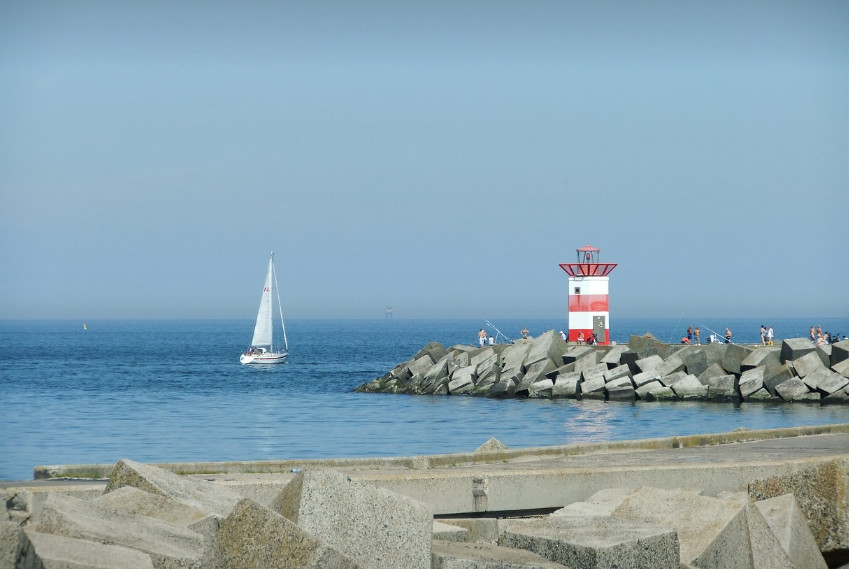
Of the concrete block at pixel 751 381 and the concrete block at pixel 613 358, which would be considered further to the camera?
the concrete block at pixel 613 358

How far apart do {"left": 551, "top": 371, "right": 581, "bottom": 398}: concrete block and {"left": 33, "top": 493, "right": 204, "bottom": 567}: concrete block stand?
30557 mm

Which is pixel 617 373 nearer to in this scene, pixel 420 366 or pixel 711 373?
pixel 711 373

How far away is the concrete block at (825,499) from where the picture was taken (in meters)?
7.05

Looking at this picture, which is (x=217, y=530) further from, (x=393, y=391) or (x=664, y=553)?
(x=393, y=391)

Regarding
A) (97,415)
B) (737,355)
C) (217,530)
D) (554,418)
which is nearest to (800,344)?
(737,355)

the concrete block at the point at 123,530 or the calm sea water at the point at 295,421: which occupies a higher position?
the concrete block at the point at 123,530

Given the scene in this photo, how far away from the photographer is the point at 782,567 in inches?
257

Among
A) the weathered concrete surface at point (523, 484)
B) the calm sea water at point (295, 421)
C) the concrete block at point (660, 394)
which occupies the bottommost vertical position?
the calm sea water at point (295, 421)

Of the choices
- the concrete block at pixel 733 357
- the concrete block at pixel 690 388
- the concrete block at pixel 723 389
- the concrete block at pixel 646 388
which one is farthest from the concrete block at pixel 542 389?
the concrete block at pixel 733 357

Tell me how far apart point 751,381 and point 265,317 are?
145ft

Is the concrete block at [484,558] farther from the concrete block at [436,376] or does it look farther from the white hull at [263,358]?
the white hull at [263,358]

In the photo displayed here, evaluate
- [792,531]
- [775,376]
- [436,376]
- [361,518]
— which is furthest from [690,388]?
[361,518]

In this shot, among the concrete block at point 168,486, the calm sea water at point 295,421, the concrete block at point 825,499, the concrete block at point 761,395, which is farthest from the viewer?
the concrete block at point 761,395

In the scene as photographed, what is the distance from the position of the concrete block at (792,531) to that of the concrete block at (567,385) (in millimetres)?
28249
